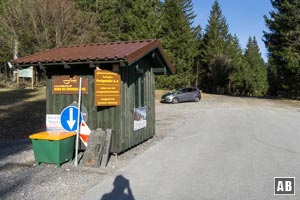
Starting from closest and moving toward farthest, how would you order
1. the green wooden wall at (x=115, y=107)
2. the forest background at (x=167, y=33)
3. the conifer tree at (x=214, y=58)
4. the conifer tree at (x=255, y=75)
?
the green wooden wall at (x=115, y=107) → the forest background at (x=167, y=33) → the conifer tree at (x=214, y=58) → the conifer tree at (x=255, y=75)

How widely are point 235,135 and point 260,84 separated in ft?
232

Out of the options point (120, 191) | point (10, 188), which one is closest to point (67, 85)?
point (10, 188)

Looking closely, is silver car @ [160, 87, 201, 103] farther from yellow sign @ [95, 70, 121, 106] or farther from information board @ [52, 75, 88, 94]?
yellow sign @ [95, 70, 121, 106]

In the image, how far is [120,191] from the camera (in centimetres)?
648

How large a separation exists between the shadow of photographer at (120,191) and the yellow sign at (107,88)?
235cm

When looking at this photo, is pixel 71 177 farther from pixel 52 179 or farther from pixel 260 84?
pixel 260 84

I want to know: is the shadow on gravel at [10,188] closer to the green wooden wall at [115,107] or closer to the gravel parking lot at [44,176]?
the gravel parking lot at [44,176]

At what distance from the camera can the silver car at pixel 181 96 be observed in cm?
3400

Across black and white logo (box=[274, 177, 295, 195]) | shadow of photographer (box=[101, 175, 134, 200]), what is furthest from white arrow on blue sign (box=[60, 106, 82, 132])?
black and white logo (box=[274, 177, 295, 195])

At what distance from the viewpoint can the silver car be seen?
1339 inches

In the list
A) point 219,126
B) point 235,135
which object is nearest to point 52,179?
point 235,135

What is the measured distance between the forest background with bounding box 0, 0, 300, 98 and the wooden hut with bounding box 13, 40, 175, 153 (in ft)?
67.4

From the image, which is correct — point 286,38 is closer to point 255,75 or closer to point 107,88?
point 107,88

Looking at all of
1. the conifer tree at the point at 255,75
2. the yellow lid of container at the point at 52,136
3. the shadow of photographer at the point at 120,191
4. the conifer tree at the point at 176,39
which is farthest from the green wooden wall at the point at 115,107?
the conifer tree at the point at 255,75
